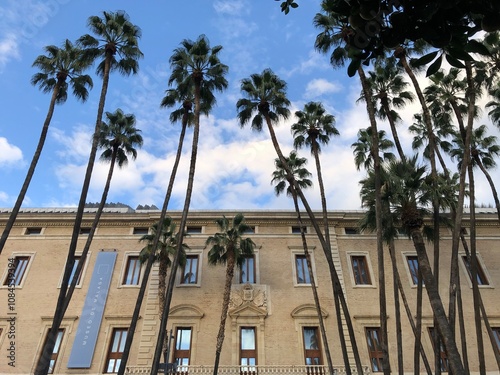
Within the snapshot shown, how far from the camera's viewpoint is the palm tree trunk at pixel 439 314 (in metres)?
12.3

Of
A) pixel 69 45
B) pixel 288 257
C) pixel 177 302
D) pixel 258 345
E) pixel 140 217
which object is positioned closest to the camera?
pixel 69 45

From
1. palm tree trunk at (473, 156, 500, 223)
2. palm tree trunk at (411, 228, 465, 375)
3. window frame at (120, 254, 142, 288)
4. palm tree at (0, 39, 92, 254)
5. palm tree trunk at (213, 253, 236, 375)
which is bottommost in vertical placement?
palm tree trunk at (411, 228, 465, 375)

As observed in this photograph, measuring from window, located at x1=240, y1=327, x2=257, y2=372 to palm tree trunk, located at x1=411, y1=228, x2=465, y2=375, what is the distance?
1142 cm

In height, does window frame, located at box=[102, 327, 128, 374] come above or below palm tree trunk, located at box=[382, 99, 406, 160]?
below

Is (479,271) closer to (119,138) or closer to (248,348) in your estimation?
(248,348)

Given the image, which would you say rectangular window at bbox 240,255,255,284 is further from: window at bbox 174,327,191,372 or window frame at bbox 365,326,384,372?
window frame at bbox 365,326,384,372

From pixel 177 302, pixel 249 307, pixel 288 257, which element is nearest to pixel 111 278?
pixel 177 302

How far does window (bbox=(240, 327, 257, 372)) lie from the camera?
866 inches

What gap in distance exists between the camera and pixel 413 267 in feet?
86.1

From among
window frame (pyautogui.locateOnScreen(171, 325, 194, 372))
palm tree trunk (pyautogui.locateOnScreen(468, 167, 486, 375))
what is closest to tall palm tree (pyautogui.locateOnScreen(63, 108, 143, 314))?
window frame (pyautogui.locateOnScreen(171, 325, 194, 372))

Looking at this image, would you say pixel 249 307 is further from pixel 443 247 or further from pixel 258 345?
pixel 443 247

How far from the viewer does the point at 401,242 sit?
27.4 m

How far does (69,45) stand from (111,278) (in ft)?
47.1

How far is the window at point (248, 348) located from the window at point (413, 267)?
36.8 feet
